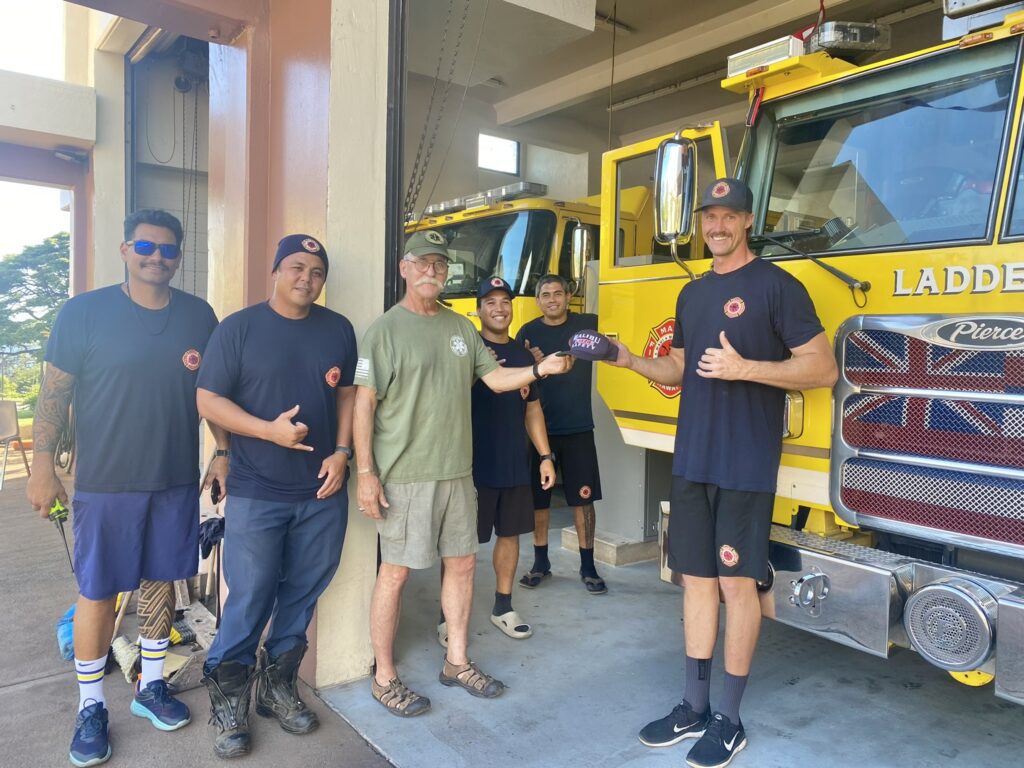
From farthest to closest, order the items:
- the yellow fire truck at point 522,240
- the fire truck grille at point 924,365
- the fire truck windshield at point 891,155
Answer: the yellow fire truck at point 522,240, the fire truck windshield at point 891,155, the fire truck grille at point 924,365

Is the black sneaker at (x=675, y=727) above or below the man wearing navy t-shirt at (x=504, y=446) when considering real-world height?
below

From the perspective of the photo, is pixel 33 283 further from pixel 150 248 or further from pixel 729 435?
pixel 729 435

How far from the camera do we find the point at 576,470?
14.8 feet

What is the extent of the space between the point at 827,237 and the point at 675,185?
0.62 meters

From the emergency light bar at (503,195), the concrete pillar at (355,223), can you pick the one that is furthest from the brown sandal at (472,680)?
the emergency light bar at (503,195)

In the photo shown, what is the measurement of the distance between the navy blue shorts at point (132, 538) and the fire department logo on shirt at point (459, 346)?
3.96ft

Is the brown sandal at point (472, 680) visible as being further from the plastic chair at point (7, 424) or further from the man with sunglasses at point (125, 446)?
the plastic chair at point (7, 424)

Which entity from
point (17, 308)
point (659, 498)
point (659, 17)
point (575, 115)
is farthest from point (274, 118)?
point (17, 308)

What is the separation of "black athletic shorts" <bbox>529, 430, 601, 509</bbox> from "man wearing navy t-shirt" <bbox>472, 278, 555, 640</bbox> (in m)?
0.69

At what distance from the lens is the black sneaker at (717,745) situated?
2.63 meters

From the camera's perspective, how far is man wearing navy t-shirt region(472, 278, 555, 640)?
12.0 feet

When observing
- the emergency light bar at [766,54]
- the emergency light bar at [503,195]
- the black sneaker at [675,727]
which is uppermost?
the emergency light bar at [503,195]

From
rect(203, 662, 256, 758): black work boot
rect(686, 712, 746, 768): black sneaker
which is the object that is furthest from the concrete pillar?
rect(686, 712, 746, 768): black sneaker

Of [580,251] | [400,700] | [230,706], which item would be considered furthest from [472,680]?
[580,251]
